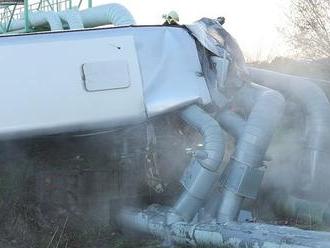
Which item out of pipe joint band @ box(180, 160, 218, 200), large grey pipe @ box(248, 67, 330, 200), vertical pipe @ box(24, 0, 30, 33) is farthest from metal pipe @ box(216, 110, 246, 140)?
vertical pipe @ box(24, 0, 30, 33)

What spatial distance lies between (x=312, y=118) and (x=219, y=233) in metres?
2.72

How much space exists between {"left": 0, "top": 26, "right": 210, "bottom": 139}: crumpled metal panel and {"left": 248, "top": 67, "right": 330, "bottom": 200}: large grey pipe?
1519 millimetres

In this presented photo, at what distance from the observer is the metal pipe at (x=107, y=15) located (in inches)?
480

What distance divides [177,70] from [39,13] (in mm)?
9383

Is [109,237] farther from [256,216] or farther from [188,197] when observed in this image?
[256,216]

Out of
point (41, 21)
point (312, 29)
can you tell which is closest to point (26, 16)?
point (41, 21)

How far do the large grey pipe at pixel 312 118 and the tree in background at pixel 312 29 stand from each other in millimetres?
3829

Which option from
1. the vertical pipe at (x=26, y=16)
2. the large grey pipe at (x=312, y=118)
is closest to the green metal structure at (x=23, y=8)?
the vertical pipe at (x=26, y=16)

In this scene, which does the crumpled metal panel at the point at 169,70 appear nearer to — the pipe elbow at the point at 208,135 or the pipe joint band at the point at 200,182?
the pipe elbow at the point at 208,135

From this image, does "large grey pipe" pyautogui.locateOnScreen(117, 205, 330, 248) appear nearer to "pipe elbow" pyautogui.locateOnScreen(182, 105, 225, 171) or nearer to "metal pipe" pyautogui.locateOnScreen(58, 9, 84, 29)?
"pipe elbow" pyautogui.locateOnScreen(182, 105, 225, 171)

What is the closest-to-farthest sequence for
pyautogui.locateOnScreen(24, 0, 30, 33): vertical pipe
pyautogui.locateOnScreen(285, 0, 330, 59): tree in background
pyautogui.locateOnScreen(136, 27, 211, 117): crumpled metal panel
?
pyautogui.locateOnScreen(136, 27, 211, 117): crumpled metal panel, pyautogui.locateOnScreen(285, 0, 330, 59): tree in background, pyautogui.locateOnScreen(24, 0, 30, 33): vertical pipe

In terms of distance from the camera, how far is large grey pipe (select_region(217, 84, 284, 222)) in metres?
6.39

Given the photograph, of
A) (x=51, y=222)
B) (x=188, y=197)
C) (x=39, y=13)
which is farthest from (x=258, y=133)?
(x=39, y=13)

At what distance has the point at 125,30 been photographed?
6.97m
